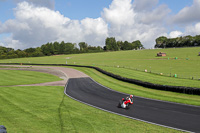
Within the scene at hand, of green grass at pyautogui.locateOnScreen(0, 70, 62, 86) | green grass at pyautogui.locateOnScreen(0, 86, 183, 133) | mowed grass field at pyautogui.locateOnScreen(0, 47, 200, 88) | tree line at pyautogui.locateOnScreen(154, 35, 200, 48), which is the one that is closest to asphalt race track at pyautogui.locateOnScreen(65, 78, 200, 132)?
green grass at pyautogui.locateOnScreen(0, 86, 183, 133)

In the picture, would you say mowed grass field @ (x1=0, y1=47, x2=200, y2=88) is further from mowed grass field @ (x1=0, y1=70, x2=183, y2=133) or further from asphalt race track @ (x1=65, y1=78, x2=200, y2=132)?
mowed grass field @ (x1=0, y1=70, x2=183, y2=133)

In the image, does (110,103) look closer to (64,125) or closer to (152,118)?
(152,118)

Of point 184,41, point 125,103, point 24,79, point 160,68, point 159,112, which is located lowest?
point 159,112

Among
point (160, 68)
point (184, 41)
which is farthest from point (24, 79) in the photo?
point (184, 41)

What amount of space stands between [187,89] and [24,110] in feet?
57.8

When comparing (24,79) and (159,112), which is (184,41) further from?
(159,112)

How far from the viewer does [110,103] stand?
17781mm

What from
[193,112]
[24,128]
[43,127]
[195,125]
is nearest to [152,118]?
[195,125]

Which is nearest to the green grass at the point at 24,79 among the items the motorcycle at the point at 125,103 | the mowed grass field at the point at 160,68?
the mowed grass field at the point at 160,68

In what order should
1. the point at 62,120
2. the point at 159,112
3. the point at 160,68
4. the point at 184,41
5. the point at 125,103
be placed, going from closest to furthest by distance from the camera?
the point at 62,120 < the point at 159,112 < the point at 125,103 < the point at 160,68 < the point at 184,41

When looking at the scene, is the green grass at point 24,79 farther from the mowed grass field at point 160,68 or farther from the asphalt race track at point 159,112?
the asphalt race track at point 159,112

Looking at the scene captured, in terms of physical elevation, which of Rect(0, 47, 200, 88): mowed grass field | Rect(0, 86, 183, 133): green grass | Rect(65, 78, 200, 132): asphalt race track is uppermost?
Rect(0, 47, 200, 88): mowed grass field

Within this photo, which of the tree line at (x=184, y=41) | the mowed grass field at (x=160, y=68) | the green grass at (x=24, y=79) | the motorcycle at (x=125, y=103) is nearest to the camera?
the motorcycle at (x=125, y=103)

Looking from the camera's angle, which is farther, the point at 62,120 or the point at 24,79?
the point at 24,79
